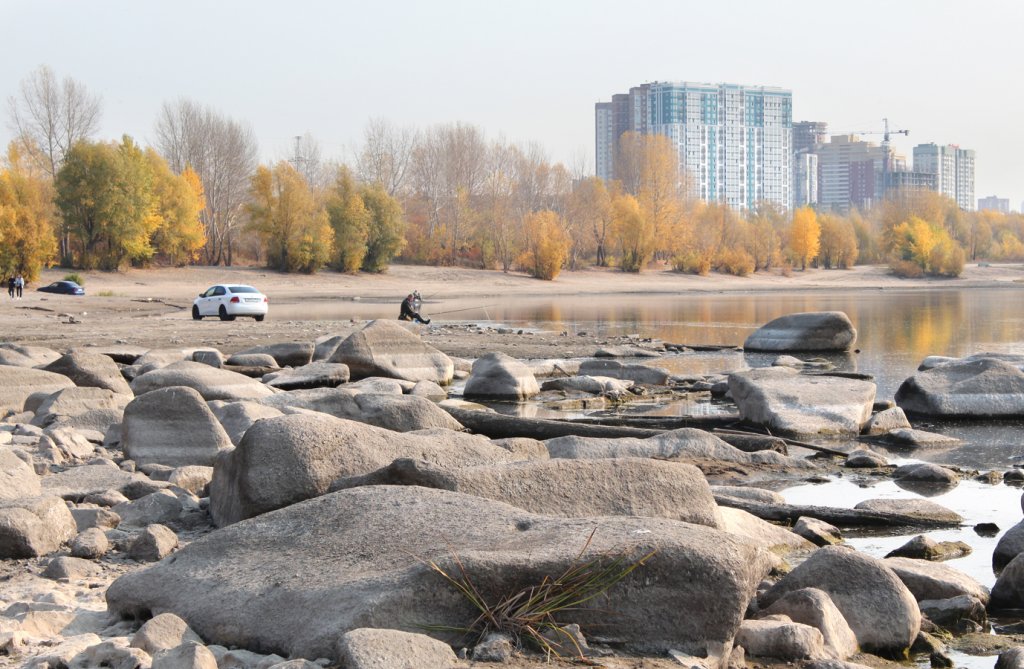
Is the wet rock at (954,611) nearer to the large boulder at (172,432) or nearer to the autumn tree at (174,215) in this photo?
the large boulder at (172,432)

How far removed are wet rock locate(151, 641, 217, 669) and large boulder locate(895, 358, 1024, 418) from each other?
1246 centimetres

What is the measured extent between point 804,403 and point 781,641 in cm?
906

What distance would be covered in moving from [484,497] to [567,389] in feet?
38.7

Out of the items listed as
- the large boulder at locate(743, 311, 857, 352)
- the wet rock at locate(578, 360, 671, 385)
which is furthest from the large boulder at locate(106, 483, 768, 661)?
the large boulder at locate(743, 311, 857, 352)

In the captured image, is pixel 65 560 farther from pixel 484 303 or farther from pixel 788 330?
pixel 484 303

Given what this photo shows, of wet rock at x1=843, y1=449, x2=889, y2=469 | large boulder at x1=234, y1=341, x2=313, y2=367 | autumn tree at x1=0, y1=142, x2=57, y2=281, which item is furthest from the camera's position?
autumn tree at x1=0, y1=142, x2=57, y2=281

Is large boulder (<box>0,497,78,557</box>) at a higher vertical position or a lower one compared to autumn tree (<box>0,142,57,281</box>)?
lower

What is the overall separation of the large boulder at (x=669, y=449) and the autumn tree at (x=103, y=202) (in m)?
55.5

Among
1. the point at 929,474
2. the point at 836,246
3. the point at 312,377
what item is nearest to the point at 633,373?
the point at 312,377

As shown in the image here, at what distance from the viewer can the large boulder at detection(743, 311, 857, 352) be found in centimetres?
2595

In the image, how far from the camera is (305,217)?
227 feet

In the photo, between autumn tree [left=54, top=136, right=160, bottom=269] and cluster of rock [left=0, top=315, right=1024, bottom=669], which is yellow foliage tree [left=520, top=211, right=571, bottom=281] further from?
cluster of rock [left=0, top=315, right=1024, bottom=669]

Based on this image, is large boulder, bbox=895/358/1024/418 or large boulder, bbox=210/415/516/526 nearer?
large boulder, bbox=210/415/516/526

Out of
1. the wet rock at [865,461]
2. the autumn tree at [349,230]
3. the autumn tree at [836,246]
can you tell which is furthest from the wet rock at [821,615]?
the autumn tree at [836,246]
